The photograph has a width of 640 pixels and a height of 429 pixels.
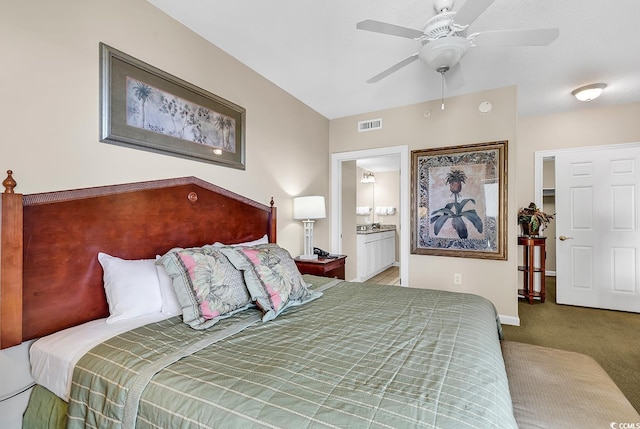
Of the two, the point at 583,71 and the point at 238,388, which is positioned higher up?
the point at 583,71

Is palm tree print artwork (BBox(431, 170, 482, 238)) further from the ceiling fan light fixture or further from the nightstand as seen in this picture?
the ceiling fan light fixture

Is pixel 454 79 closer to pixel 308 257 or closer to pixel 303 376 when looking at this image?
pixel 308 257

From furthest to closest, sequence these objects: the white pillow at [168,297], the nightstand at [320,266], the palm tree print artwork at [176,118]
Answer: the nightstand at [320,266] → the palm tree print artwork at [176,118] → the white pillow at [168,297]

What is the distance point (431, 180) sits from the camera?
11.7ft

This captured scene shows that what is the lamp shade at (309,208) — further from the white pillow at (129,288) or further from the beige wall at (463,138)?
the white pillow at (129,288)

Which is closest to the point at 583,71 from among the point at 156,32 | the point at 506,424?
the point at 506,424

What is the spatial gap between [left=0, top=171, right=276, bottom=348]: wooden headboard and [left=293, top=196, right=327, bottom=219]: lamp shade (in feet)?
4.21

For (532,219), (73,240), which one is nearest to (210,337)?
(73,240)

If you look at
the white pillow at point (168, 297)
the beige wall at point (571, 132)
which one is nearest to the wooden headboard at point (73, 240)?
the white pillow at point (168, 297)

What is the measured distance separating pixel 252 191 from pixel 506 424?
243 centimetres

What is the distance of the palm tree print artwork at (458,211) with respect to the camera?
337 centimetres

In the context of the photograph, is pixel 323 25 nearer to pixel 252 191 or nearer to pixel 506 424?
pixel 252 191

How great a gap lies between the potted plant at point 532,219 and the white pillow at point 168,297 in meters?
4.33

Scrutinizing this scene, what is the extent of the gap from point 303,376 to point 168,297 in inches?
39.5
